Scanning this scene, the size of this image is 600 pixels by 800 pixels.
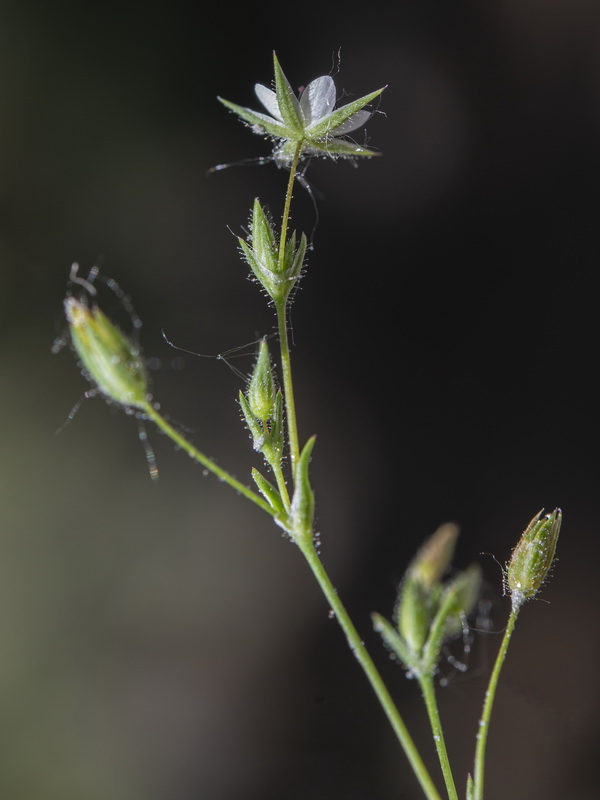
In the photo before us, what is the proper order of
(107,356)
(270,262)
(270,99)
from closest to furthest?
(107,356) → (270,262) → (270,99)

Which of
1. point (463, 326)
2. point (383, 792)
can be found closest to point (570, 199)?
point (463, 326)

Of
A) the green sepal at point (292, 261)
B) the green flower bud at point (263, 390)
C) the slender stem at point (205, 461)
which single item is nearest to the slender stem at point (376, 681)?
the slender stem at point (205, 461)

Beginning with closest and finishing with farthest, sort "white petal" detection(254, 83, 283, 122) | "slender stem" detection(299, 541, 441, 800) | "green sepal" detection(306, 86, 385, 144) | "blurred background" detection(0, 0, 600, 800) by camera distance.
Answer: "slender stem" detection(299, 541, 441, 800)
"green sepal" detection(306, 86, 385, 144)
"white petal" detection(254, 83, 283, 122)
"blurred background" detection(0, 0, 600, 800)

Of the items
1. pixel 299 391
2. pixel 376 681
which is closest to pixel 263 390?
pixel 376 681

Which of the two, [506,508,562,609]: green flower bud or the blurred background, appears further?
the blurred background

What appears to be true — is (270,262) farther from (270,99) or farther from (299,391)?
(299,391)

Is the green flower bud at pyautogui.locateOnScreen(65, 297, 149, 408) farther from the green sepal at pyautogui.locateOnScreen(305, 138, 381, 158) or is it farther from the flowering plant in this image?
the green sepal at pyautogui.locateOnScreen(305, 138, 381, 158)

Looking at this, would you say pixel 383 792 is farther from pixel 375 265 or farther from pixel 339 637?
Answer: pixel 375 265

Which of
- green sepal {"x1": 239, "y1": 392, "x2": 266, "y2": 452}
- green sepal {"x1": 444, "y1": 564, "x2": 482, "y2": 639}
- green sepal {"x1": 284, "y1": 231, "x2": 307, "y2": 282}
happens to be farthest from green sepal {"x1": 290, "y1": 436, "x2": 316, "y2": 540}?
green sepal {"x1": 284, "y1": 231, "x2": 307, "y2": 282}
